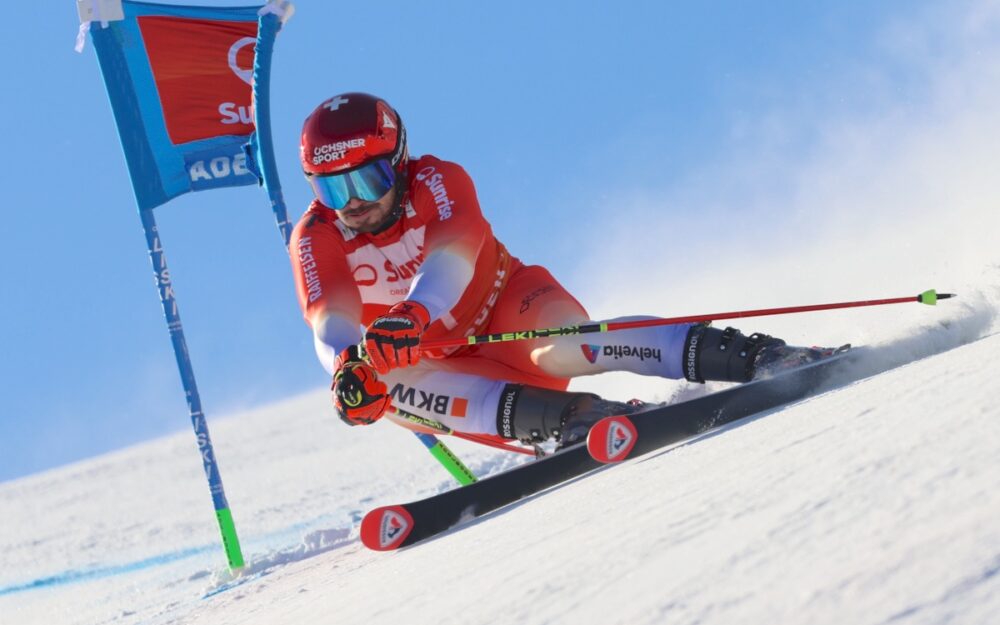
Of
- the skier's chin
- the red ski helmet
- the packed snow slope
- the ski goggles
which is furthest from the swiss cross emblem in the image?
the packed snow slope

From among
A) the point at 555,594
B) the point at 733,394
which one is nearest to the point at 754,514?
the point at 555,594

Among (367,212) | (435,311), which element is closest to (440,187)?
(367,212)

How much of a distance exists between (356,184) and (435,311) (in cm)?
78

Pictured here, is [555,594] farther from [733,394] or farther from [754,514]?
[733,394]

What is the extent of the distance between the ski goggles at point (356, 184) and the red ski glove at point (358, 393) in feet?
3.33

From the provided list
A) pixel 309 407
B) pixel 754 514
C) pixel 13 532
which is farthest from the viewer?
pixel 309 407

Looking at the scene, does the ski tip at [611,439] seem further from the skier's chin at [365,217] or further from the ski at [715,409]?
the skier's chin at [365,217]

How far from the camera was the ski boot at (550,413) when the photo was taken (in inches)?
167

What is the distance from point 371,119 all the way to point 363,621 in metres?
2.90

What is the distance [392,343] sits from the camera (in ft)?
13.1

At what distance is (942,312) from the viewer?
4262mm

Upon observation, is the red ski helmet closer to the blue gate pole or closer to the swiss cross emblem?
the swiss cross emblem

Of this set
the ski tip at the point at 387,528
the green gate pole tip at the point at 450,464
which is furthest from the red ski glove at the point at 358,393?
the green gate pole tip at the point at 450,464

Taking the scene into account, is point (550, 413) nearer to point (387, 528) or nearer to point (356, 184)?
point (387, 528)
